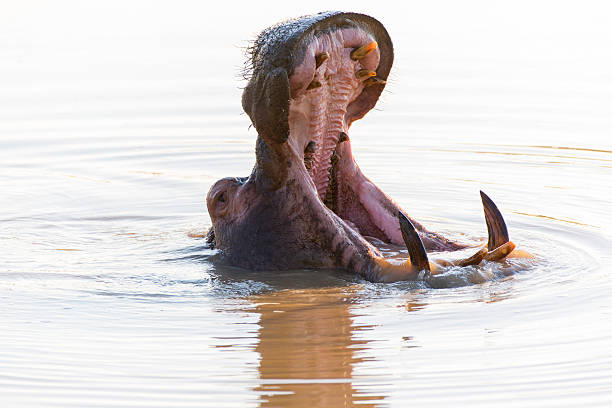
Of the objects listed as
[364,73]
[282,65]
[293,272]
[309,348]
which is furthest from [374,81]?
[309,348]

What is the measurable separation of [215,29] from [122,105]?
4.76m

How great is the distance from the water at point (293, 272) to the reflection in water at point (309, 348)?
0.05ft

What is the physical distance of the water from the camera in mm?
4949

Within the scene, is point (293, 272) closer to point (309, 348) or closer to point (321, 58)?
point (309, 348)

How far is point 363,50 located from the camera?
6008mm

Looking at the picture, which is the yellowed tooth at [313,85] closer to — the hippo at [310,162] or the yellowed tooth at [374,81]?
the hippo at [310,162]

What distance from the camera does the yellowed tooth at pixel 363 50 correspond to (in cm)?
600

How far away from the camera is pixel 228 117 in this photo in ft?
39.7

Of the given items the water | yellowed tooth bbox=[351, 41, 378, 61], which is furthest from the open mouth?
the water

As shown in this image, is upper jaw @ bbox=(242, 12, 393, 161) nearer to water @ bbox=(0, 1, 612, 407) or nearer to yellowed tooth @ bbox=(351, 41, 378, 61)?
yellowed tooth @ bbox=(351, 41, 378, 61)

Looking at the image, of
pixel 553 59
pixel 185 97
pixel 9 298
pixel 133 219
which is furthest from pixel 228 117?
pixel 9 298

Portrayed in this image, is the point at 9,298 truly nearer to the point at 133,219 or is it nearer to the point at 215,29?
the point at 133,219

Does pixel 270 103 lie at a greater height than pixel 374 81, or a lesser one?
lesser

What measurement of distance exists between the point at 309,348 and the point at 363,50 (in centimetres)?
168
